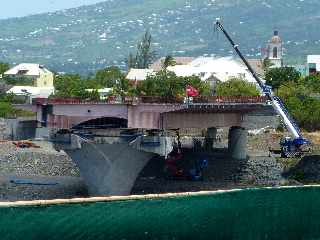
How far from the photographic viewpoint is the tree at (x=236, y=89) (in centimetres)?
9581

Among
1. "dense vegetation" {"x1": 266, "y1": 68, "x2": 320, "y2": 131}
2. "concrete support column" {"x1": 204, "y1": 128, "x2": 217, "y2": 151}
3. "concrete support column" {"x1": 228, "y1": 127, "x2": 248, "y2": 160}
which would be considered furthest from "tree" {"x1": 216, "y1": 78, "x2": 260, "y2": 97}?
"concrete support column" {"x1": 228, "y1": 127, "x2": 248, "y2": 160}

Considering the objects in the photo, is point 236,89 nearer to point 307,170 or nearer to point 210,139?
→ point 210,139

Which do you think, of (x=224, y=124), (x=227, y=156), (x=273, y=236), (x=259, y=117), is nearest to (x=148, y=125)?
(x=224, y=124)

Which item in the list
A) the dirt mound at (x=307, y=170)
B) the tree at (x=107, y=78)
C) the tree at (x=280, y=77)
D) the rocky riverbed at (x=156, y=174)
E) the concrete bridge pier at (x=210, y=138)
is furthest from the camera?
the tree at (x=107, y=78)

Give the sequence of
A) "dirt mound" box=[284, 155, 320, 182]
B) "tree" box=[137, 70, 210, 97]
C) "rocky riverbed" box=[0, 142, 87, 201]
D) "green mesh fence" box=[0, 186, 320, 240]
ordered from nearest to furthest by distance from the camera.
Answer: "green mesh fence" box=[0, 186, 320, 240], "rocky riverbed" box=[0, 142, 87, 201], "dirt mound" box=[284, 155, 320, 182], "tree" box=[137, 70, 210, 97]

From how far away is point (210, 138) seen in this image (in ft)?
244

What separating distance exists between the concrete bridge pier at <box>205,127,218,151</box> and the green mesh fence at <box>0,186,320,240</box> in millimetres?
47516

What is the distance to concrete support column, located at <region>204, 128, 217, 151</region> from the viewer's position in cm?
7248

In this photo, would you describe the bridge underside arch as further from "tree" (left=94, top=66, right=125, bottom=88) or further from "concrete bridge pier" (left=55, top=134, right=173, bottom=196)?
"tree" (left=94, top=66, right=125, bottom=88)

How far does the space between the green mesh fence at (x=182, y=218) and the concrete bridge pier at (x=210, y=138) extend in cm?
4752

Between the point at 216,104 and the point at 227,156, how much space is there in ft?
44.2

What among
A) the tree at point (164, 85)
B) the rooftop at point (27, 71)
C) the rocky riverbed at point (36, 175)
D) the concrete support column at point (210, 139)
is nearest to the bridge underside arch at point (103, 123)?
the rocky riverbed at point (36, 175)

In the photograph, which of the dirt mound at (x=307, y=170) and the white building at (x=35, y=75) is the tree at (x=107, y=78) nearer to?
the white building at (x=35, y=75)

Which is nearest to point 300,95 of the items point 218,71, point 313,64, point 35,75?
point 218,71
